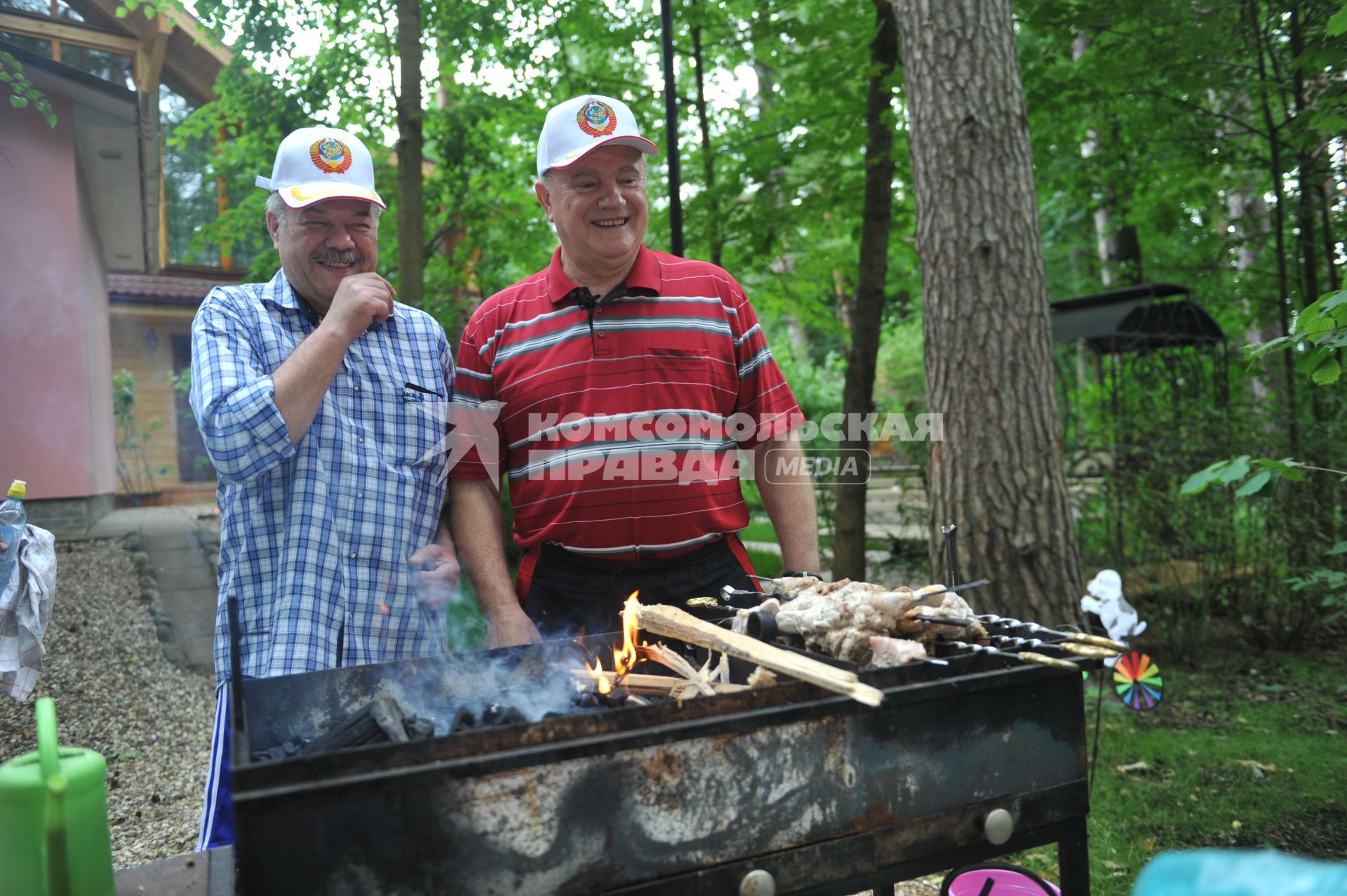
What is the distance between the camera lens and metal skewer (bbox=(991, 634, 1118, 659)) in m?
2.14

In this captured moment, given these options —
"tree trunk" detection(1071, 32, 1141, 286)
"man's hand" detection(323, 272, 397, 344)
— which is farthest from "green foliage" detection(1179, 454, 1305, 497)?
"tree trunk" detection(1071, 32, 1141, 286)

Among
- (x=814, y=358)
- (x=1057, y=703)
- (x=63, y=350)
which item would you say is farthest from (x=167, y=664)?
(x=814, y=358)

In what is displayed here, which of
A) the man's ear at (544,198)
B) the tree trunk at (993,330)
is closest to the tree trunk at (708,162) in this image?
the tree trunk at (993,330)

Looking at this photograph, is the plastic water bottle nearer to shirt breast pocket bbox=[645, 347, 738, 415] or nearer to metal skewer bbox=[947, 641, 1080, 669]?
shirt breast pocket bbox=[645, 347, 738, 415]

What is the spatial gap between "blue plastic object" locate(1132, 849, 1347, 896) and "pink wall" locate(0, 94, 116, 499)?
5796 millimetres

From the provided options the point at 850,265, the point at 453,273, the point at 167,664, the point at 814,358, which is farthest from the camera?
the point at 814,358

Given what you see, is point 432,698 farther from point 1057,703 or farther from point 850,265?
point 850,265

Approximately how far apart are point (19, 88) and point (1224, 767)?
23.9 ft

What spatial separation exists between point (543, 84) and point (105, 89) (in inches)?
143

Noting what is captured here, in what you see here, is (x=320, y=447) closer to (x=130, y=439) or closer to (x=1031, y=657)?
(x=1031, y=657)

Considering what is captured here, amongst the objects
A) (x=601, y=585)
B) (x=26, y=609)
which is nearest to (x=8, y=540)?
(x=26, y=609)

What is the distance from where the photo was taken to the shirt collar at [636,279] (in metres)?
3.10

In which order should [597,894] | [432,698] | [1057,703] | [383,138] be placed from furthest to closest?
[383,138] < [432,698] < [1057,703] < [597,894]

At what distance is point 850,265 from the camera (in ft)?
33.9
